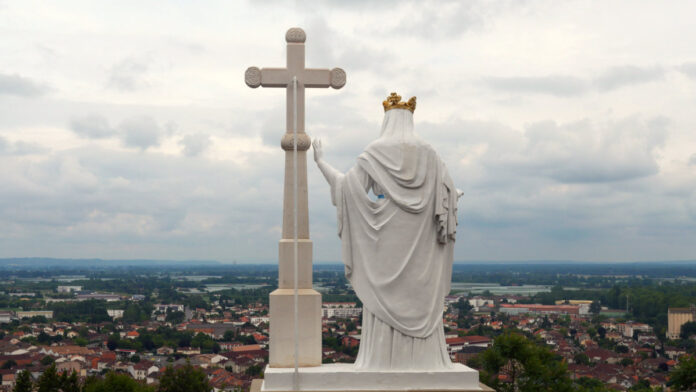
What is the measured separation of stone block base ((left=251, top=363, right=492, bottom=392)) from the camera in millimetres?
11609

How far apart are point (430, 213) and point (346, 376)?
2.78 metres

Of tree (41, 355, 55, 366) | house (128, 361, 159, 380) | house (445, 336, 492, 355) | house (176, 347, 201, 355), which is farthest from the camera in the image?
house (176, 347, 201, 355)

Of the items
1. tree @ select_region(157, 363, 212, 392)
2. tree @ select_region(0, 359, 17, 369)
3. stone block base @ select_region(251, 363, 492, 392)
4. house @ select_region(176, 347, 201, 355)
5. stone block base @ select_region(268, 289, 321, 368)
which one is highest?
stone block base @ select_region(268, 289, 321, 368)

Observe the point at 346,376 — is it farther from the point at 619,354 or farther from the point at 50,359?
the point at 619,354

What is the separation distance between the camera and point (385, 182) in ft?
39.4

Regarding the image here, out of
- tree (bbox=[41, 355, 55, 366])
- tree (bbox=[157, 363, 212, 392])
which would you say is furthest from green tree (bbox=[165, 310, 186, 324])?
tree (bbox=[157, 363, 212, 392])

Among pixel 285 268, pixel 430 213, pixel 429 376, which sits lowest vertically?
pixel 429 376

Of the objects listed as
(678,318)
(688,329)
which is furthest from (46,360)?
(678,318)

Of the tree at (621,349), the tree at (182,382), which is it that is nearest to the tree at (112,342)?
the tree at (621,349)

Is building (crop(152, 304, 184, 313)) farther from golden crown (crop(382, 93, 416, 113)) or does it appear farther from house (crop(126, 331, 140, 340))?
golden crown (crop(382, 93, 416, 113))

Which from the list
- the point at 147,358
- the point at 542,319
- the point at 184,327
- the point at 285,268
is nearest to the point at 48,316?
the point at 184,327

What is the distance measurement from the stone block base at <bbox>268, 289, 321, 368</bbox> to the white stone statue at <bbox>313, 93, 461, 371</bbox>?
2.65ft

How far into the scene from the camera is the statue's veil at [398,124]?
1219 centimetres

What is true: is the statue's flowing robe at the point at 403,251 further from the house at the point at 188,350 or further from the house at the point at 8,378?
the house at the point at 188,350
